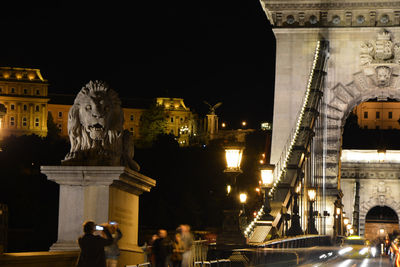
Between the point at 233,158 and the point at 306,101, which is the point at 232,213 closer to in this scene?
the point at 233,158

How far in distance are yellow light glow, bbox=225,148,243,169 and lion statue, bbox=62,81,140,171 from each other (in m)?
5.83

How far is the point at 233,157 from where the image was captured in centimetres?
2062

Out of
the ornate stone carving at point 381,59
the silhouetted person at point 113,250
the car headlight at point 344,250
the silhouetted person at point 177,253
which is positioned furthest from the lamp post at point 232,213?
the ornate stone carving at point 381,59

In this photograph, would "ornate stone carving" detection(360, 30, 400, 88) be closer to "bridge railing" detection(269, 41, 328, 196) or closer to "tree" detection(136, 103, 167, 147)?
"bridge railing" detection(269, 41, 328, 196)

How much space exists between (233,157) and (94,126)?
20.4 feet

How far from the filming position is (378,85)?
43594mm

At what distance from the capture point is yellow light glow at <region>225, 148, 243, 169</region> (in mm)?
20594

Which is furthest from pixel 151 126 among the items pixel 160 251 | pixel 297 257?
pixel 160 251

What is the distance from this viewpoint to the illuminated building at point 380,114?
564ft

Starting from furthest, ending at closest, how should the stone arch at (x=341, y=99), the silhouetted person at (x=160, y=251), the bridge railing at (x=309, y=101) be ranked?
1. the stone arch at (x=341, y=99)
2. the bridge railing at (x=309, y=101)
3. the silhouetted person at (x=160, y=251)

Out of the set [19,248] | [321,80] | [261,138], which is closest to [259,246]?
[321,80]

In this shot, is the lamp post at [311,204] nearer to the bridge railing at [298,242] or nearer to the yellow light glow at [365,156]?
the bridge railing at [298,242]

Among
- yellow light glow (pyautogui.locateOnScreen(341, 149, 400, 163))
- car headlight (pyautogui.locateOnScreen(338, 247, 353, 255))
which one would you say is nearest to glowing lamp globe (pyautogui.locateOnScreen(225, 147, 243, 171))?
car headlight (pyautogui.locateOnScreen(338, 247, 353, 255))

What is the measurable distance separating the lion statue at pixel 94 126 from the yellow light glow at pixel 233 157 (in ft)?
19.1
